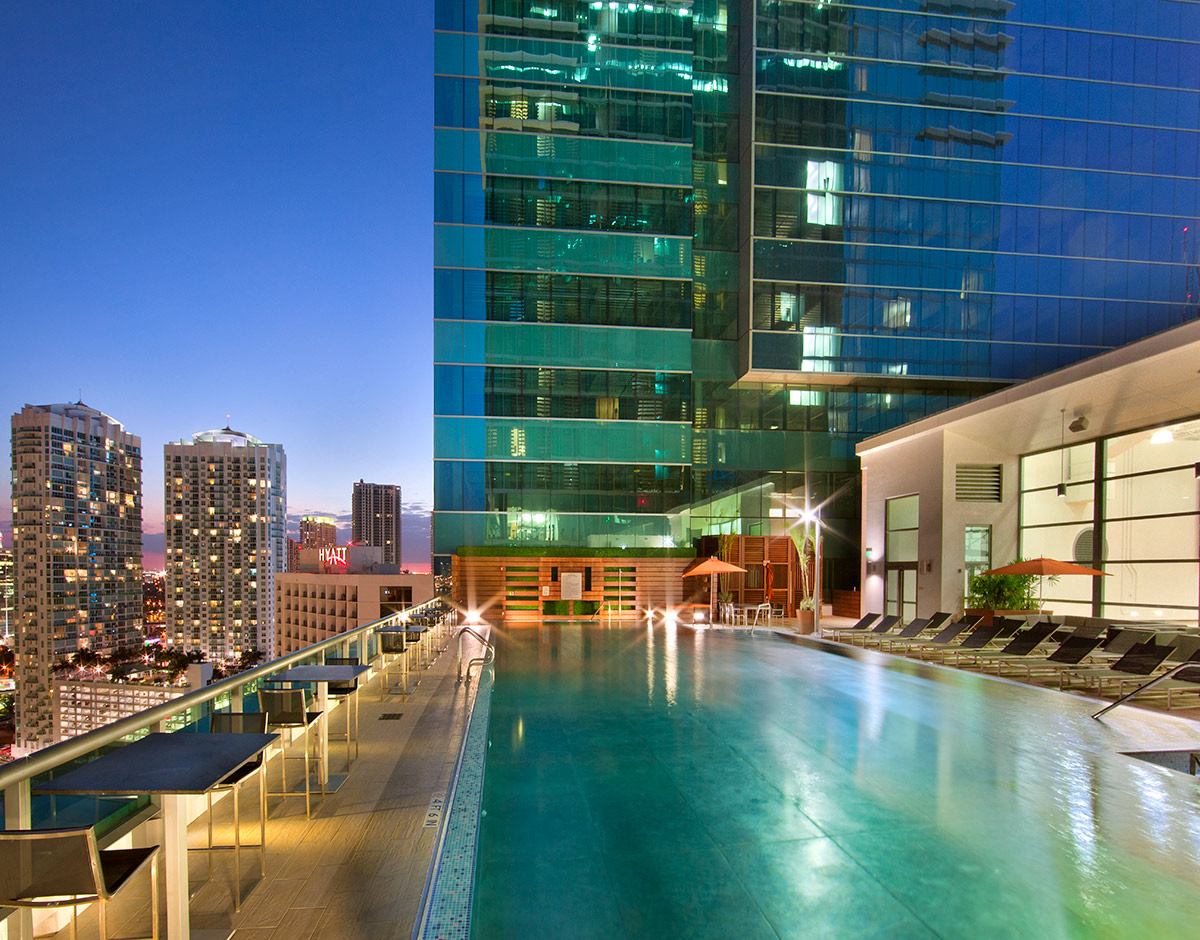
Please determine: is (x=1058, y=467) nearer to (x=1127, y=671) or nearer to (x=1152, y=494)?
(x=1152, y=494)

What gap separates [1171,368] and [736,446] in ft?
53.2

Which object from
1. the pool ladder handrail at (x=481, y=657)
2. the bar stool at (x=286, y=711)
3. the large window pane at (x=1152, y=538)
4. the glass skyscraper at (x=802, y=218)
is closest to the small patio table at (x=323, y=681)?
the bar stool at (x=286, y=711)

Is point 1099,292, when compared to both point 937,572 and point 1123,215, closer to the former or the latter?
point 1123,215

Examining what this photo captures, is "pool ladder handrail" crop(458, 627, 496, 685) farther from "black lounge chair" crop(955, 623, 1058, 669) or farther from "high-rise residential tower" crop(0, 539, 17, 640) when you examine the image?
"high-rise residential tower" crop(0, 539, 17, 640)

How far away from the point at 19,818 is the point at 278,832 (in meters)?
2.23

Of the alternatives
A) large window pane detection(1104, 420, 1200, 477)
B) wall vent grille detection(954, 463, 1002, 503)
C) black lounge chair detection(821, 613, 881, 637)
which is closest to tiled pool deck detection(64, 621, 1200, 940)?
large window pane detection(1104, 420, 1200, 477)

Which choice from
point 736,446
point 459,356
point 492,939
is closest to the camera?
point 492,939

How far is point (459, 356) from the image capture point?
975 inches

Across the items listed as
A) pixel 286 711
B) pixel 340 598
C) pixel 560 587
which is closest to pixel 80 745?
pixel 286 711

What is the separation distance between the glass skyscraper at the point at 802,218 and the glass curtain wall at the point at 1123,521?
10196 millimetres

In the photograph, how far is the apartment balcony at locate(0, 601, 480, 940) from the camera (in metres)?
2.49

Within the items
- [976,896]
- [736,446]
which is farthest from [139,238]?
[976,896]

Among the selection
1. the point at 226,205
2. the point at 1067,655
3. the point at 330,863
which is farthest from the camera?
the point at 226,205

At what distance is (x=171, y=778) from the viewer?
2369 millimetres
